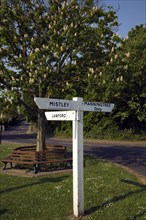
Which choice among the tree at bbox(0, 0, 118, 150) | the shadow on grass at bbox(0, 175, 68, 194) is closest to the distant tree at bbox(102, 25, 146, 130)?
the tree at bbox(0, 0, 118, 150)

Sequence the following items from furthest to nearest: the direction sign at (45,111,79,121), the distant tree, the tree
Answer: the distant tree < the tree < the direction sign at (45,111,79,121)

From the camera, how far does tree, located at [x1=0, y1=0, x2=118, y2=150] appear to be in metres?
12.3

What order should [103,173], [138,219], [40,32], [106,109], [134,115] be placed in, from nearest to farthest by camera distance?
1. [138,219]
2. [106,109]
3. [103,173]
4. [40,32]
5. [134,115]

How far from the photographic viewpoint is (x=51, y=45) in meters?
12.3

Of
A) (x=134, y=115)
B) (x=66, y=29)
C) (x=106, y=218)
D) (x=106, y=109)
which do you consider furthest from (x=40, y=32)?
(x=134, y=115)

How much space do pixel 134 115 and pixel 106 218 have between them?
25097 mm

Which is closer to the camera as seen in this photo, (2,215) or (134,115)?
(2,215)

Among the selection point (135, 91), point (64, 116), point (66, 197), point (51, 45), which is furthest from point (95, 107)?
point (135, 91)

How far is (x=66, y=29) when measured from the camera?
12273 mm

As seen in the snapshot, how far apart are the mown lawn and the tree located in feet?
10.6

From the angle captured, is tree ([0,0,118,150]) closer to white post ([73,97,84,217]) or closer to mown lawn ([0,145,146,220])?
mown lawn ([0,145,146,220])

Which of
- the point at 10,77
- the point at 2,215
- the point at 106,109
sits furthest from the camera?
the point at 10,77

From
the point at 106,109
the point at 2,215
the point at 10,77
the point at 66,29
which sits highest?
the point at 66,29

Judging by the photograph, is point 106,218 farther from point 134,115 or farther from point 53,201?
point 134,115
